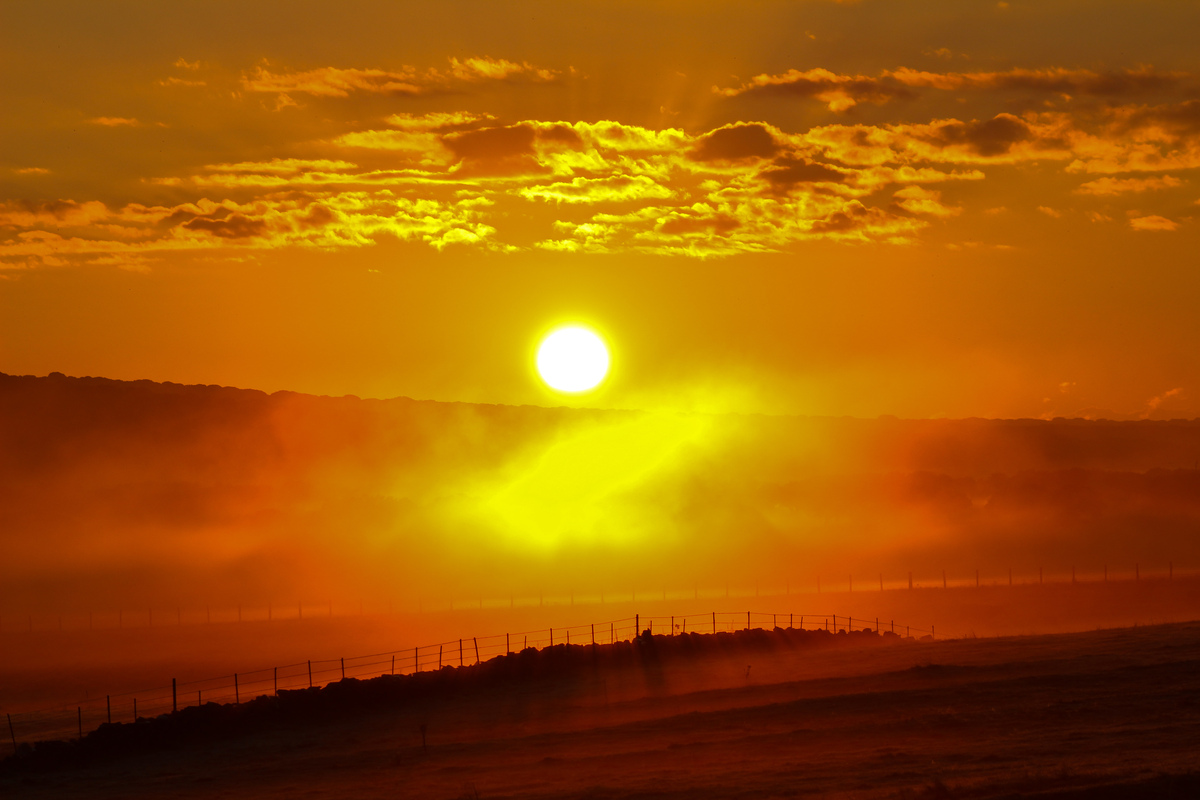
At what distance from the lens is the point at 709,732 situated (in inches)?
1598

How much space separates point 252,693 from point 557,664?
33.6 m

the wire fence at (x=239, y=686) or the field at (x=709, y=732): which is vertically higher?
the wire fence at (x=239, y=686)

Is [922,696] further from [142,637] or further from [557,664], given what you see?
[142,637]

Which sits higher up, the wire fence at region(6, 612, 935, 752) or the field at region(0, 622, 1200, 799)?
the wire fence at region(6, 612, 935, 752)

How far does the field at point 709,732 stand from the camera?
31.6 meters

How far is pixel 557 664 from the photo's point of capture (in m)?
61.0

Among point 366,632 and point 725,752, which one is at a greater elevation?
point 366,632

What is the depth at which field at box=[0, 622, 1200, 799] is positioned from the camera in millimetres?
31625

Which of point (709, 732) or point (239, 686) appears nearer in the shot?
point (709, 732)

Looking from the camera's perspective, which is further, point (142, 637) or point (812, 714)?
point (142, 637)

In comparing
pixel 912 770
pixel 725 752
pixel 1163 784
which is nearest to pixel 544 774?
pixel 725 752

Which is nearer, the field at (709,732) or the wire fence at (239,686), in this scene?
the field at (709,732)

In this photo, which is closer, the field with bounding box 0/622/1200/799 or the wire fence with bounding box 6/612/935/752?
the field with bounding box 0/622/1200/799

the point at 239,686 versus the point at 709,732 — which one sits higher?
the point at 239,686
